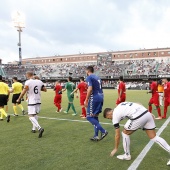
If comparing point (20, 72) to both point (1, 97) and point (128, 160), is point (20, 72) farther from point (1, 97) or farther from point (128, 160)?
point (128, 160)

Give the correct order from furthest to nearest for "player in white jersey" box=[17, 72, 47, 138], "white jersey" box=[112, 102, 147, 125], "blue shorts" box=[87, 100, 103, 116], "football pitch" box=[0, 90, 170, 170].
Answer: "player in white jersey" box=[17, 72, 47, 138]
"blue shorts" box=[87, 100, 103, 116]
"football pitch" box=[0, 90, 170, 170]
"white jersey" box=[112, 102, 147, 125]

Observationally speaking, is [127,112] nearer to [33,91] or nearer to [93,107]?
[93,107]

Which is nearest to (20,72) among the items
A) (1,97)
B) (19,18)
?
(19,18)

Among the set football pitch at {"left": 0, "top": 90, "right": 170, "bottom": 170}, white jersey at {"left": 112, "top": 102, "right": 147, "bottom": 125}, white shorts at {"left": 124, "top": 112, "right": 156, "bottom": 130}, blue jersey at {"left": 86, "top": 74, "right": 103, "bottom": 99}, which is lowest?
football pitch at {"left": 0, "top": 90, "right": 170, "bottom": 170}

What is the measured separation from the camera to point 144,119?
4316 mm

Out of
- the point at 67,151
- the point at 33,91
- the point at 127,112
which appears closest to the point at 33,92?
the point at 33,91

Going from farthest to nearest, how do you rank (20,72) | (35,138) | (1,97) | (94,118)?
(20,72) < (1,97) < (35,138) < (94,118)

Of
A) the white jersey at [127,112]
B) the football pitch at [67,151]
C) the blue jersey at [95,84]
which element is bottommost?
the football pitch at [67,151]

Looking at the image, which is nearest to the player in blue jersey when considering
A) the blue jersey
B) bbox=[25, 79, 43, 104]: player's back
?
the blue jersey

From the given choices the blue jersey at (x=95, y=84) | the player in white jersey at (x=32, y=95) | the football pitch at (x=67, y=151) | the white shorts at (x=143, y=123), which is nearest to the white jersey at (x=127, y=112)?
the white shorts at (x=143, y=123)

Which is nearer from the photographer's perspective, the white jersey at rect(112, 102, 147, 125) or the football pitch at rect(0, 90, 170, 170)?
the white jersey at rect(112, 102, 147, 125)

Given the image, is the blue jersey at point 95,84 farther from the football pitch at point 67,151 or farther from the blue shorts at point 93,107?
the football pitch at point 67,151

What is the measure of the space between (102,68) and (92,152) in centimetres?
6227

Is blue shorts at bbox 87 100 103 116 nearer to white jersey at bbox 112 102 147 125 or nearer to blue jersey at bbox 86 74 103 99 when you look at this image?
blue jersey at bbox 86 74 103 99
